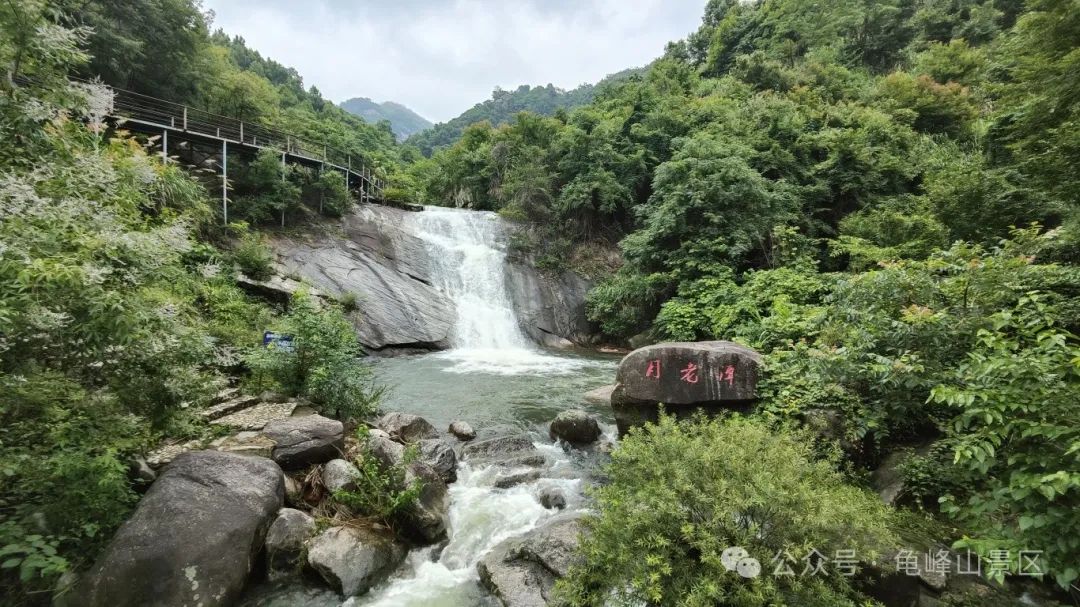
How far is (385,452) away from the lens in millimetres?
5281

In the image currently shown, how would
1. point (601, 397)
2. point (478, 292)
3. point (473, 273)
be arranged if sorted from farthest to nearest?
1. point (473, 273)
2. point (478, 292)
3. point (601, 397)

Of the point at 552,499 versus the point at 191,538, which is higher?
the point at 191,538

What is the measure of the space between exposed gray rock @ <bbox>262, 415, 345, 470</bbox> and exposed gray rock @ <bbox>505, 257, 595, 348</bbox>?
12.2m

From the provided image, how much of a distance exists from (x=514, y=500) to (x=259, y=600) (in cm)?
287

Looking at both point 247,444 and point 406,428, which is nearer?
point 247,444

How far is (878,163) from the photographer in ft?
48.0

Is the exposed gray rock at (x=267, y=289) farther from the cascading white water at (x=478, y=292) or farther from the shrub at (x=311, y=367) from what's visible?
the shrub at (x=311, y=367)

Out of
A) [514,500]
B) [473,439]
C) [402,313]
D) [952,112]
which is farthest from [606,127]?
[514,500]

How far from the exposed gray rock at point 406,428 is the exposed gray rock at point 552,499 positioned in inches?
89.3

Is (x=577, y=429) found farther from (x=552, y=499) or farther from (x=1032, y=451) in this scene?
(x=1032, y=451)

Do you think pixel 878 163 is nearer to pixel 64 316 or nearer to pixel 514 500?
pixel 514 500

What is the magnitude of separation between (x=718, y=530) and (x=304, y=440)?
15.7 ft

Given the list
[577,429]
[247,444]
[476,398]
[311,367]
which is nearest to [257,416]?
[247,444]

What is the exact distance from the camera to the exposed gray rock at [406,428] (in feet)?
22.4
